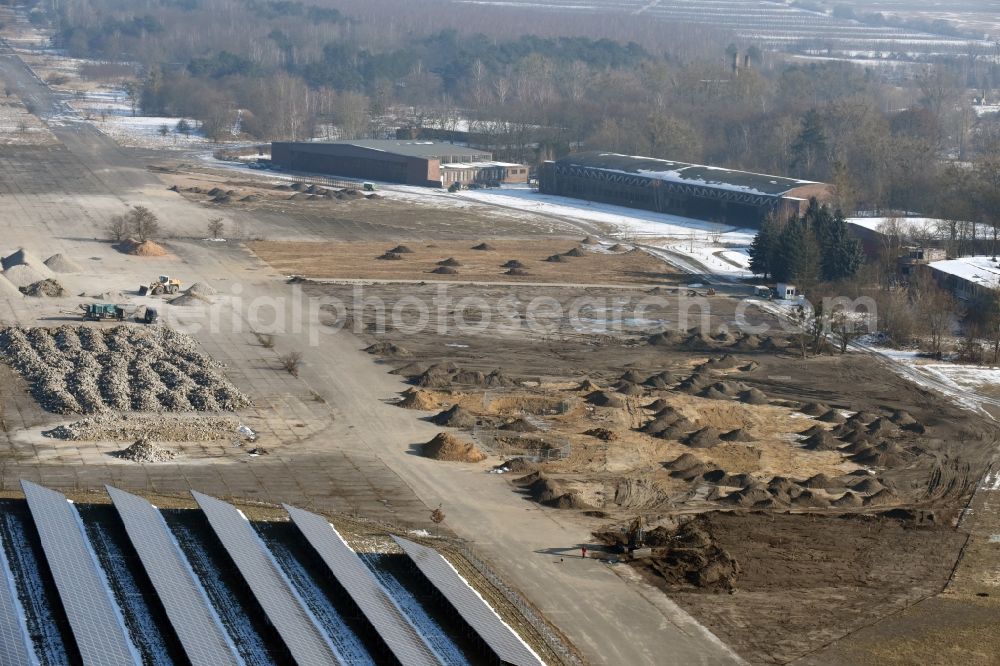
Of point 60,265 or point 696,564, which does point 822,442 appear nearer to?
point 696,564

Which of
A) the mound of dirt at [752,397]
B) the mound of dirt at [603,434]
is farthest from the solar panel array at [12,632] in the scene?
the mound of dirt at [752,397]

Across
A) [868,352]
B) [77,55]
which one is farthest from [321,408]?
[77,55]

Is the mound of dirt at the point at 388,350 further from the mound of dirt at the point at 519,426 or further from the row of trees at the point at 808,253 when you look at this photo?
the row of trees at the point at 808,253

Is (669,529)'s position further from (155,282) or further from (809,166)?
(809,166)

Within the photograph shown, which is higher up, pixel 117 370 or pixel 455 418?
pixel 117 370

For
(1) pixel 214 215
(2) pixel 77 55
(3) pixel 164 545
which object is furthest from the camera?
(2) pixel 77 55

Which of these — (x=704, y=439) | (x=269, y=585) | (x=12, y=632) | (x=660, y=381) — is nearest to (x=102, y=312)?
(x=660, y=381)
